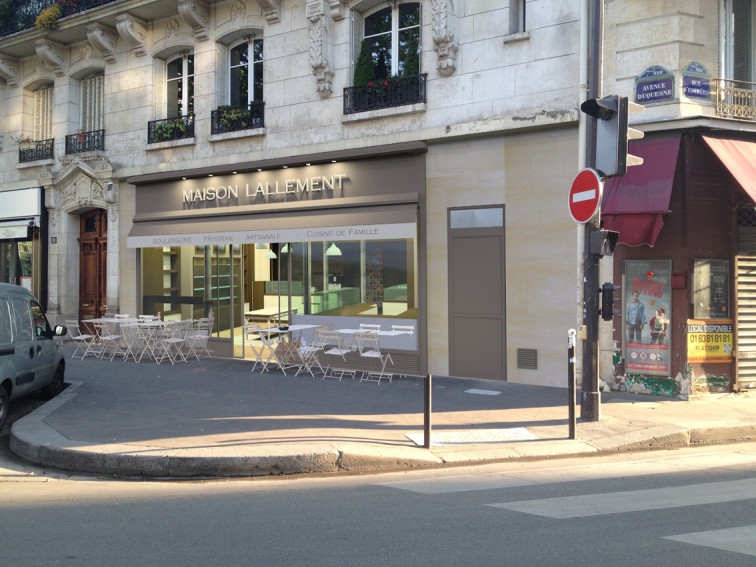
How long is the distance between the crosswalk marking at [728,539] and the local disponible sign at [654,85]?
718 centimetres

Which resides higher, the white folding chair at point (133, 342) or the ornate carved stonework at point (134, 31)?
the ornate carved stonework at point (134, 31)

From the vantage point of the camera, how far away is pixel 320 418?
8828 millimetres

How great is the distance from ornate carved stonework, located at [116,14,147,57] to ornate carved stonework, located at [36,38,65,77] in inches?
102

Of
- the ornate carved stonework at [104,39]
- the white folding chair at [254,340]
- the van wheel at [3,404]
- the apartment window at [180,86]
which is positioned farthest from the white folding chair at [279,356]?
the ornate carved stonework at [104,39]

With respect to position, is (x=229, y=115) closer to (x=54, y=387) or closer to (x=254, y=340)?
(x=254, y=340)

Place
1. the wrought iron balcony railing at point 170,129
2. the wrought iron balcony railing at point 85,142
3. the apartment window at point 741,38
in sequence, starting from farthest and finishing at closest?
1. the wrought iron balcony railing at point 85,142
2. the wrought iron balcony railing at point 170,129
3. the apartment window at point 741,38

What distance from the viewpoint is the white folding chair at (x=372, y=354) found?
11.9 metres

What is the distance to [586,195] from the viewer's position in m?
8.45

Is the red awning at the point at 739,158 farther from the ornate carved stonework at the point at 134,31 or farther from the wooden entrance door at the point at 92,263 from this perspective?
the wooden entrance door at the point at 92,263

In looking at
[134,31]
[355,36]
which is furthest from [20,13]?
[355,36]

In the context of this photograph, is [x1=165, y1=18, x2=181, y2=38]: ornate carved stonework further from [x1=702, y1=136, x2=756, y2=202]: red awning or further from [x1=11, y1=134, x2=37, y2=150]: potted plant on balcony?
[x1=702, y1=136, x2=756, y2=202]: red awning

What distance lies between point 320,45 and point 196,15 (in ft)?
12.3

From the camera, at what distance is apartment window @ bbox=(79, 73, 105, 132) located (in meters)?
17.9

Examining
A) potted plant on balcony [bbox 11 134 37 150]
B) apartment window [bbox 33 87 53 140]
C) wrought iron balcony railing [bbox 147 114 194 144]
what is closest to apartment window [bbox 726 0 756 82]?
wrought iron balcony railing [bbox 147 114 194 144]
